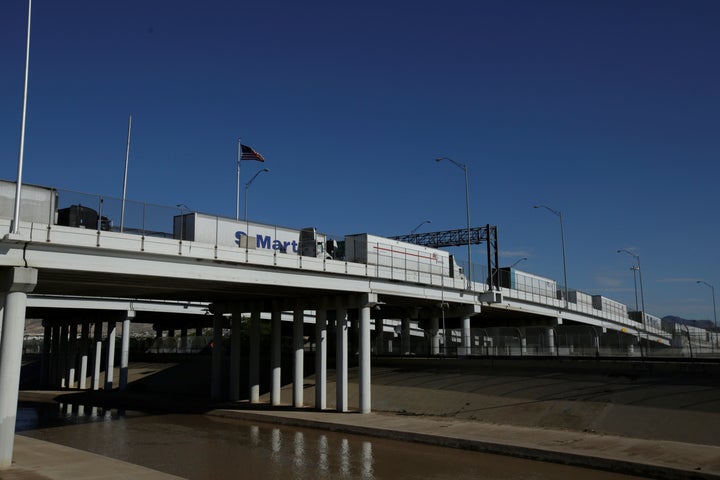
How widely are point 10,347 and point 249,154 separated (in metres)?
22.9

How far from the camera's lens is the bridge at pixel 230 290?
23562 mm

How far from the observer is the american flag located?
42.5m

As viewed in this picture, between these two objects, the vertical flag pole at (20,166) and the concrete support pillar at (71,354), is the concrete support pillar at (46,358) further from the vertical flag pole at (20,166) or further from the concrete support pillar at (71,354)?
the vertical flag pole at (20,166)

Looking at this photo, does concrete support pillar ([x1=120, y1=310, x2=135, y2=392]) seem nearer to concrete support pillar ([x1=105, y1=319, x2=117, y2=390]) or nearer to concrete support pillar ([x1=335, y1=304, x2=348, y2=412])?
concrete support pillar ([x1=105, y1=319, x2=117, y2=390])

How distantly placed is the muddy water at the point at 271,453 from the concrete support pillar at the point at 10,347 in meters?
4.42

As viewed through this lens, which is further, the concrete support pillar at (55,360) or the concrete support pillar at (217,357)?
the concrete support pillar at (55,360)

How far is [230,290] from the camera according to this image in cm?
3872

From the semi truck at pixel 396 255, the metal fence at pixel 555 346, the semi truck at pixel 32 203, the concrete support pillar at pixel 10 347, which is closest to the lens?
the concrete support pillar at pixel 10 347

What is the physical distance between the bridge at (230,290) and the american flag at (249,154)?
9.13 m

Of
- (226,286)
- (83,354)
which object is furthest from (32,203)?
(83,354)

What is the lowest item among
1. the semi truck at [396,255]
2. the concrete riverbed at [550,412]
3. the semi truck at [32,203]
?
the concrete riverbed at [550,412]

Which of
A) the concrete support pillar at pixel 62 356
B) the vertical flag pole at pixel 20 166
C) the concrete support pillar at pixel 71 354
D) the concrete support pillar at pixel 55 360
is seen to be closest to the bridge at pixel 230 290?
the vertical flag pole at pixel 20 166

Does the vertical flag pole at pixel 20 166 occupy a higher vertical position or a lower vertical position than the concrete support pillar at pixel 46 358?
higher

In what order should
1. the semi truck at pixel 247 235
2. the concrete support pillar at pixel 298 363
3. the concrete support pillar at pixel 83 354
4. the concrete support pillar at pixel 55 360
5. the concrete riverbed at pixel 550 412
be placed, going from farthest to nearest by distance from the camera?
the concrete support pillar at pixel 55 360
the concrete support pillar at pixel 83 354
the concrete support pillar at pixel 298 363
the semi truck at pixel 247 235
the concrete riverbed at pixel 550 412
